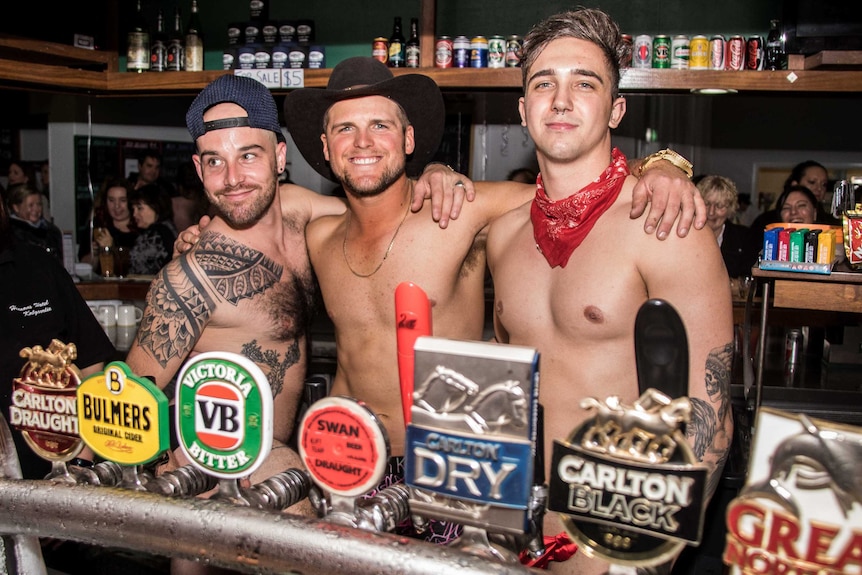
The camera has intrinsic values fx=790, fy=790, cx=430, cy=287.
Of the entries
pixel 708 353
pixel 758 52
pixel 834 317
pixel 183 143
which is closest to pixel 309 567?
pixel 708 353

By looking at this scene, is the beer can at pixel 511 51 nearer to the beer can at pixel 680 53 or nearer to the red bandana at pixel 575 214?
the beer can at pixel 680 53

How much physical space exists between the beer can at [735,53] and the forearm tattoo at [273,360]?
126 inches

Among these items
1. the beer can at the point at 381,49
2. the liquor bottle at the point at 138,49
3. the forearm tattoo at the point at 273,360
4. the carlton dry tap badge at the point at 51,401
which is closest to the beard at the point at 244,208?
the forearm tattoo at the point at 273,360

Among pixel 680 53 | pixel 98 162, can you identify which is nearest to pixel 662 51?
pixel 680 53

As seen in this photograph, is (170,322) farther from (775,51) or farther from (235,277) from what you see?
(775,51)

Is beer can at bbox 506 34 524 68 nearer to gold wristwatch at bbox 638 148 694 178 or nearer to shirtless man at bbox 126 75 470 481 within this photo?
shirtless man at bbox 126 75 470 481

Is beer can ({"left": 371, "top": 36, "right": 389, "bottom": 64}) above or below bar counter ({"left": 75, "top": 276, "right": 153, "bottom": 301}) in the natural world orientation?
above

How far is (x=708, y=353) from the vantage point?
156 centimetres

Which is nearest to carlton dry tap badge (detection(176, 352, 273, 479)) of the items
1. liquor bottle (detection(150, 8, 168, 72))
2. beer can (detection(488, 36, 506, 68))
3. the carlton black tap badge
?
the carlton black tap badge

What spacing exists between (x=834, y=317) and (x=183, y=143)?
559 centimetres

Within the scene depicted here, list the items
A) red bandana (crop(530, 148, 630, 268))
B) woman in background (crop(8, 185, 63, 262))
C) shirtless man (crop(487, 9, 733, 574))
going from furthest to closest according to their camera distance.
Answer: woman in background (crop(8, 185, 63, 262)) → red bandana (crop(530, 148, 630, 268)) → shirtless man (crop(487, 9, 733, 574))

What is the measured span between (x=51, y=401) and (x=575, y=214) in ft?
3.78

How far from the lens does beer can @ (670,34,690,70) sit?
14.1ft

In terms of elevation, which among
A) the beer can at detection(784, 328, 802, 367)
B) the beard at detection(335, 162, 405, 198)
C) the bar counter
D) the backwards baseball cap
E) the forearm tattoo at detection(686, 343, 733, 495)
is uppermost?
the backwards baseball cap
